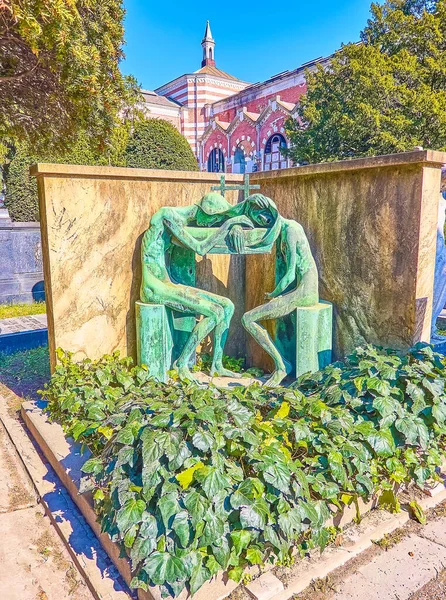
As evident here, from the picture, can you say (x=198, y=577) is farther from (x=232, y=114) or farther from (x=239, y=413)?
(x=232, y=114)

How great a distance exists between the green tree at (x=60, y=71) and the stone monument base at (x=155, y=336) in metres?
3.09

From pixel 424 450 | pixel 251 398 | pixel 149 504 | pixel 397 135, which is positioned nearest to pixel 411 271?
pixel 424 450

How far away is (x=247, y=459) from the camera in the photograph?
2.28 m

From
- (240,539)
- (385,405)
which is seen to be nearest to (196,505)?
(240,539)

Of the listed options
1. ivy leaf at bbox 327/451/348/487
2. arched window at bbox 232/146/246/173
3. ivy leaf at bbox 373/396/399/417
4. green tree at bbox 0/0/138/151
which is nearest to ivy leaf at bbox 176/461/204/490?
ivy leaf at bbox 327/451/348/487

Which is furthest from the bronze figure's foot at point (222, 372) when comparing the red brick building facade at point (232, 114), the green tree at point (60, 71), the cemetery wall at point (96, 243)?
the red brick building facade at point (232, 114)

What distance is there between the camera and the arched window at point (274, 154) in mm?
25531

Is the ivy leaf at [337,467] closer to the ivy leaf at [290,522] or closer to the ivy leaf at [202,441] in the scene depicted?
the ivy leaf at [290,522]

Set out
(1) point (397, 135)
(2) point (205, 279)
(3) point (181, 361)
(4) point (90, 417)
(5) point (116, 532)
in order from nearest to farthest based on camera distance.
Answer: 1. (5) point (116, 532)
2. (4) point (90, 417)
3. (3) point (181, 361)
4. (2) point (205, 279)
5. (1) point (397, 135)

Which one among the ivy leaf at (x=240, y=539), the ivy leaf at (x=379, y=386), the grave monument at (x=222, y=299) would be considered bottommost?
the ivy leaf at (x=240, y=539)

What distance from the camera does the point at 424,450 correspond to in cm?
275

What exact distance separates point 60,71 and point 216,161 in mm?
25534

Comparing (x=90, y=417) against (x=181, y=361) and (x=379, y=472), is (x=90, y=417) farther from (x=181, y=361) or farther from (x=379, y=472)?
(x=379, y=472)

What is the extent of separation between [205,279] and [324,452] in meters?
2.68
